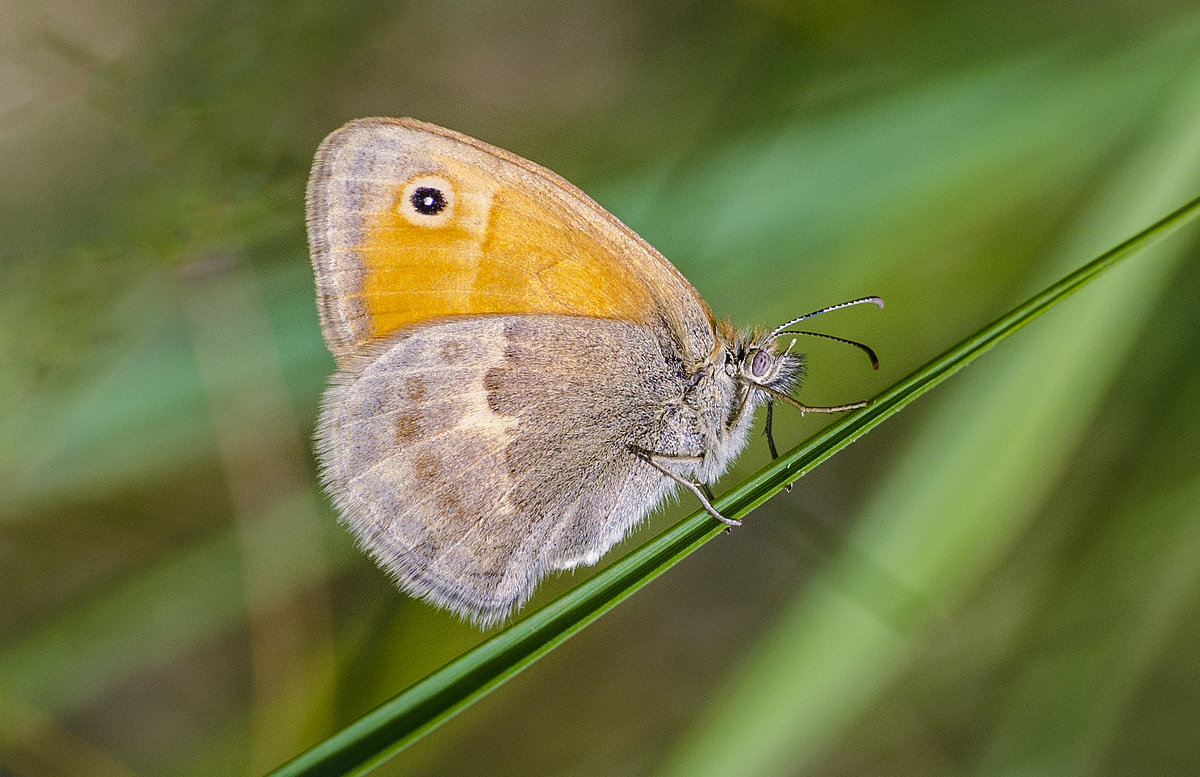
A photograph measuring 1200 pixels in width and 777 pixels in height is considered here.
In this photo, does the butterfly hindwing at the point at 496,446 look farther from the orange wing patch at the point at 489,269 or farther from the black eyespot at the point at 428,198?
the black eyespot at the point at 428,198

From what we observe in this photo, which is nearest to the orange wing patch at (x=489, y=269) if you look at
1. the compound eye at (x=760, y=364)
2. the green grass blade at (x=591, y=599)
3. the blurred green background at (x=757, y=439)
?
the compound eye at (x=760, y=364)

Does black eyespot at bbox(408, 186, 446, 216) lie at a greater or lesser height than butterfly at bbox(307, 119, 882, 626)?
greater

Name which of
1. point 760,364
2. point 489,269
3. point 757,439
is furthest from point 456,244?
point 757,439

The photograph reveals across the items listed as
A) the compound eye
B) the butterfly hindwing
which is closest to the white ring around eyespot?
the butterfly hindwing

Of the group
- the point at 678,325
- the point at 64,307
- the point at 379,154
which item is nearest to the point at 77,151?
the point at 64,307

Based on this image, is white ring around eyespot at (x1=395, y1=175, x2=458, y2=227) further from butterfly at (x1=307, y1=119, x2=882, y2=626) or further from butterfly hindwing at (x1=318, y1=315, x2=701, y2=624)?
butterfly hindwing at (x1=318, y1=315, x2=701, y2=624)

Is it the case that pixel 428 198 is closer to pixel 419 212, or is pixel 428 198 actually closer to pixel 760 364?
pixel 419 212

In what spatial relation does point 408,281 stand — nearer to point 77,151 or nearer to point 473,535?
point 473,535
